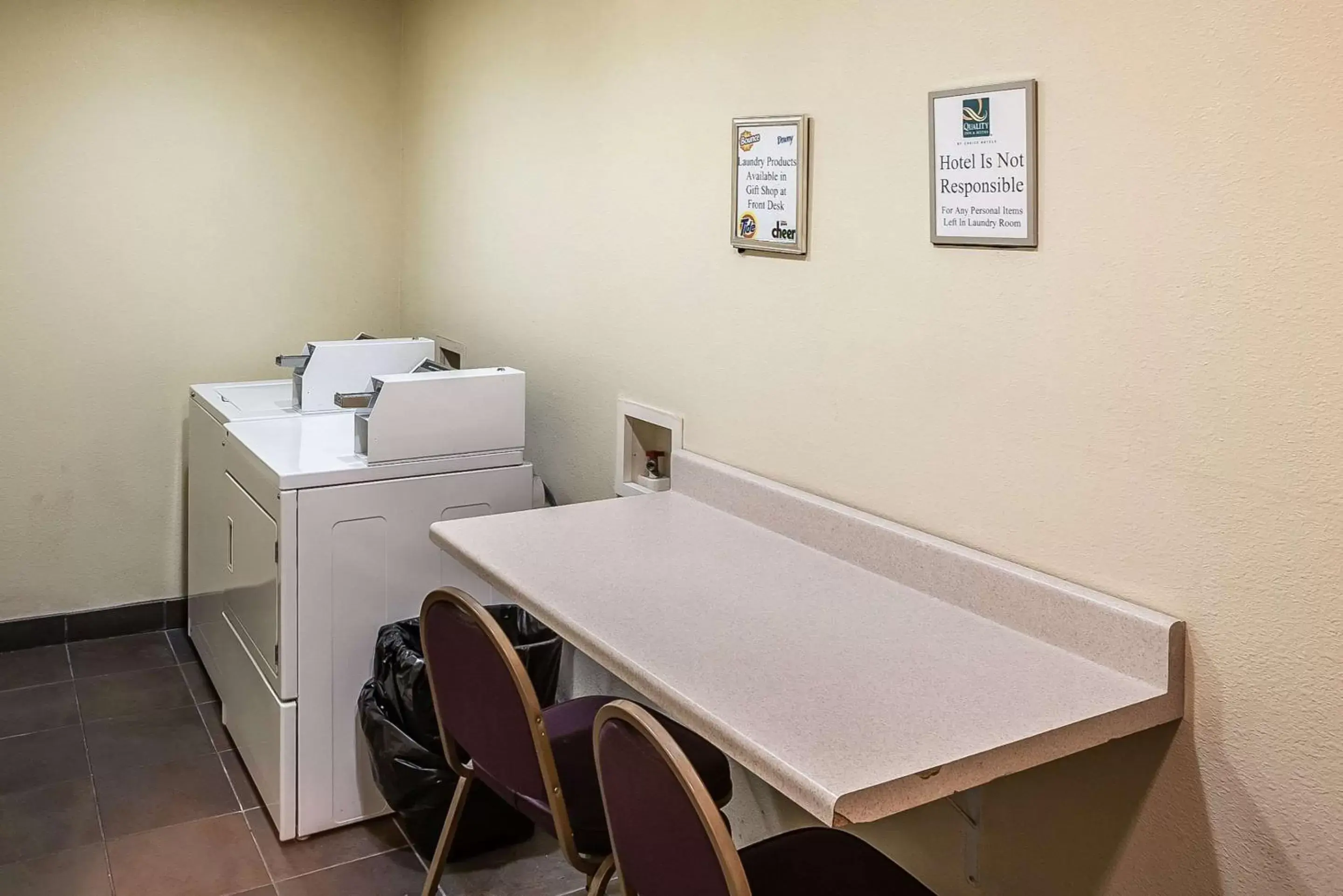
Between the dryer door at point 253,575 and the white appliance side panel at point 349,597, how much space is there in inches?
3.4

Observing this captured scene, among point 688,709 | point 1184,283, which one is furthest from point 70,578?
point 1184,283

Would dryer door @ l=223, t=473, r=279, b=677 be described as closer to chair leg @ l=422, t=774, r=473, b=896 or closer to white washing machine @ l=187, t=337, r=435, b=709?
white washing machine @ l=187, t=337, r=435, b=709

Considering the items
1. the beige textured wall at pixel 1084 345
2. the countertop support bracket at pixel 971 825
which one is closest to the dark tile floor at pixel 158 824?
the countertop support bracket at pixel 971 825

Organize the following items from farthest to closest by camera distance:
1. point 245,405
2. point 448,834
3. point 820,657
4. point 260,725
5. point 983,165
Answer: point 245,405 → point 260,725 → point 448,834 → point 983,165 → point 820,657

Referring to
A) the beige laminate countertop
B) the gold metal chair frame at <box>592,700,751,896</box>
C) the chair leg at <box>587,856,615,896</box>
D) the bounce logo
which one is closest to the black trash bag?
the beige laminate countertop

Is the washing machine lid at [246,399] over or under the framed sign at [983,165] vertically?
under

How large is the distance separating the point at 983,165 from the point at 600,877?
49.0 inches

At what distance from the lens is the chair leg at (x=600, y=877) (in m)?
1.79

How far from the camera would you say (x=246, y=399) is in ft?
11.0

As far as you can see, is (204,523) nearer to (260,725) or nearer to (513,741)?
(260,725)

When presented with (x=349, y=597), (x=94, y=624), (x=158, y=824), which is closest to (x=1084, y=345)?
(x=349, y=597)

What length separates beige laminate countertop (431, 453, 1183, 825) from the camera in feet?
4.17

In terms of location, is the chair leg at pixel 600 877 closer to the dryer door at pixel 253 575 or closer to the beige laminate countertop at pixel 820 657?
the beige laminate countertop at pixel 820 657

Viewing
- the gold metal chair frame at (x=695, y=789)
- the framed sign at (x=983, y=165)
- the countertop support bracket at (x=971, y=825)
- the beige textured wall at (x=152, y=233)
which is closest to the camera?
the gold metal chair frame at (x=695, y=789)
